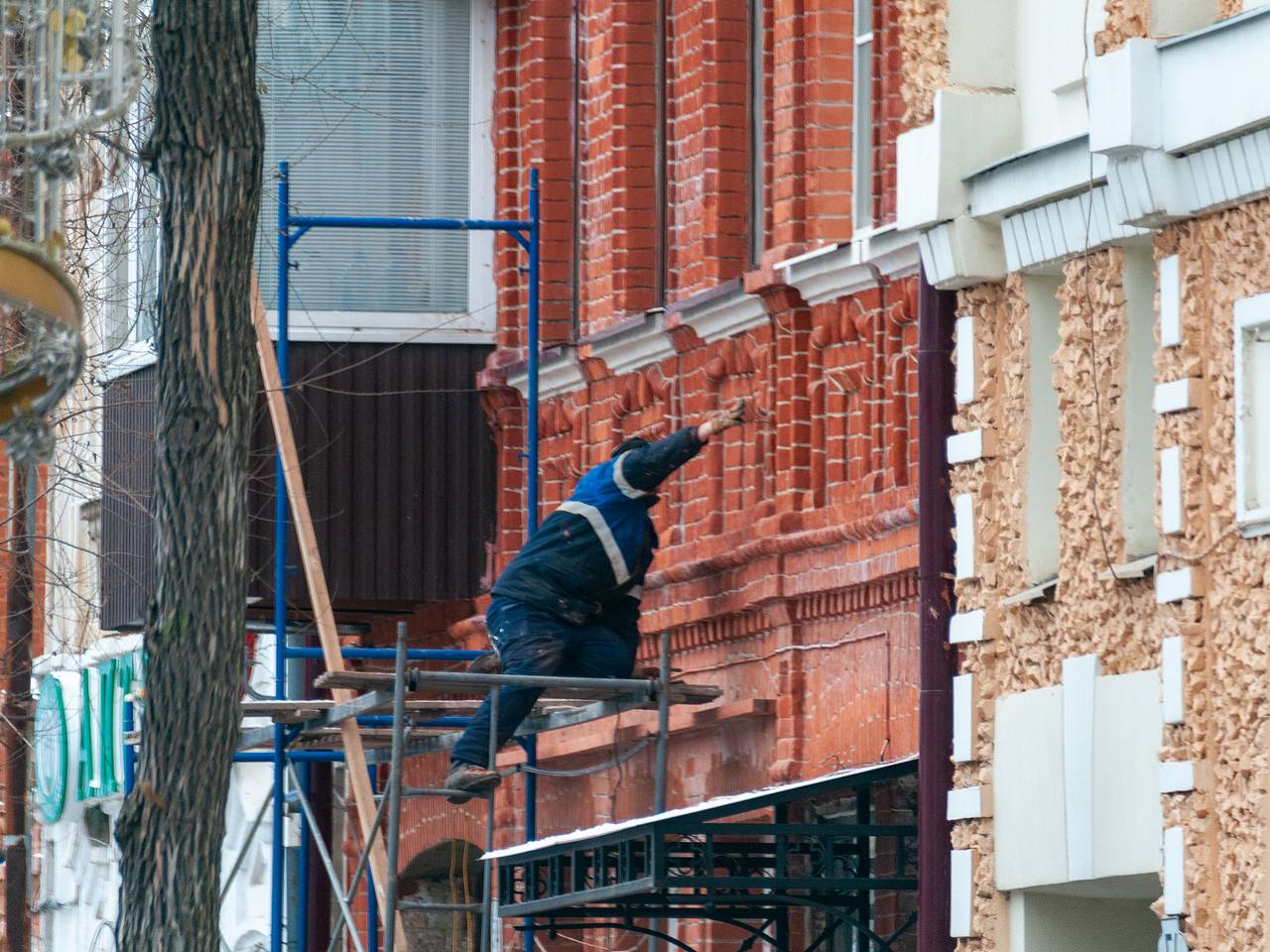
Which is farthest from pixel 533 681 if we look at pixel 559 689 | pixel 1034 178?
pixel 1034 178

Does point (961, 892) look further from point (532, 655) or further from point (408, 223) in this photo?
point (408, 223)

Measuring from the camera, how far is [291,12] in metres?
19.9

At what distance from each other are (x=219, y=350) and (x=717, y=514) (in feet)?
17.1

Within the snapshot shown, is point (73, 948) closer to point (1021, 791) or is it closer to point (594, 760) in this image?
point (594, 760)

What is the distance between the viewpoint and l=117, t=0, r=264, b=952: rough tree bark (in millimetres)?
11672

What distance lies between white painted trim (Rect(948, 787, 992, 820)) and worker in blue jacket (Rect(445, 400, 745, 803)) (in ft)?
8.43

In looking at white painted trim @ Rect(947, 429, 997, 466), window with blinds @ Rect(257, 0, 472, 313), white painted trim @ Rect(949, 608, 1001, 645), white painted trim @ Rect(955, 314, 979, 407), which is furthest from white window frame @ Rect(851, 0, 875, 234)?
window with blinds @ Rect(257, 0, 472, 313)

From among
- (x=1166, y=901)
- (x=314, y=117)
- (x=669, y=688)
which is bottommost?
(x=1166, y=901)

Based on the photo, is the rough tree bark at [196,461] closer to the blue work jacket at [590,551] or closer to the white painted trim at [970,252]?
the white painted trim at [970,252]

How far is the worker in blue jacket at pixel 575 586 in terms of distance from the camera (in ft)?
52.6

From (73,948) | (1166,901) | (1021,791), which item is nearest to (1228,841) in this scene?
(1166,901)

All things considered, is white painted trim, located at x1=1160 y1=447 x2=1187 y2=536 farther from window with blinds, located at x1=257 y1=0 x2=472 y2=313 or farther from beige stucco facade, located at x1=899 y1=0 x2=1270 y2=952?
window with blinds, located at x1=257 y1=0 x2=472 y2=313

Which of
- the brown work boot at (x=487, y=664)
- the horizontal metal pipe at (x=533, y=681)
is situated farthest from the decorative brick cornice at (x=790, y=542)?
the brown work boot at (x=487, y=664)

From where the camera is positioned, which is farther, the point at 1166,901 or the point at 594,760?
the point at 594,760
